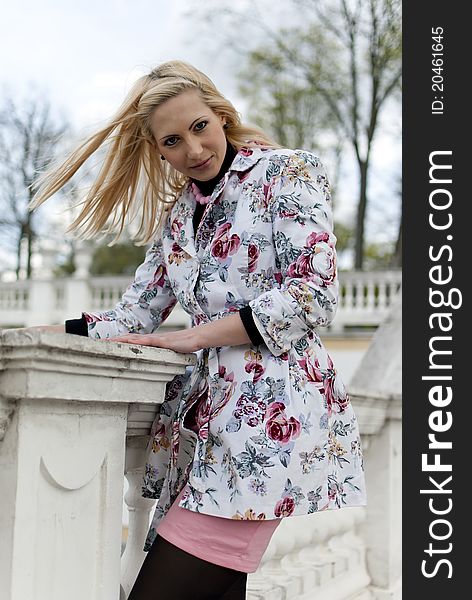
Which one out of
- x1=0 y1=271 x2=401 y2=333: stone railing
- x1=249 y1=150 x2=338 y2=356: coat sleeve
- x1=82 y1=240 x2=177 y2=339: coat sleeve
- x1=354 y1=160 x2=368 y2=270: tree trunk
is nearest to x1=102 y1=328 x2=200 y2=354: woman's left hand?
x1=249 y1=150 x2=338 y2=356: coat sleeve

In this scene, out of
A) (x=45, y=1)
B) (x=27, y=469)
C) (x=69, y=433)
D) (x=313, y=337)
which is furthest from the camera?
(x=45, y=1)

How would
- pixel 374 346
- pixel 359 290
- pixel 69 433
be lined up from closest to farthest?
pixel 69 433 → pixel 374 346 → pixel 359 290

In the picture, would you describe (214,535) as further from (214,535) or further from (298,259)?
(298,259)

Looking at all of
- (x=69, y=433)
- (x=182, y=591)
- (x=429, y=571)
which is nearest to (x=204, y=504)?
(x=182, y=591)

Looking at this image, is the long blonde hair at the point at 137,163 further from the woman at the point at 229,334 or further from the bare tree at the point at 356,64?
the bare tree at the point at 356,64

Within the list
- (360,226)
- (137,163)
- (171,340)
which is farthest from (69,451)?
(360,226)

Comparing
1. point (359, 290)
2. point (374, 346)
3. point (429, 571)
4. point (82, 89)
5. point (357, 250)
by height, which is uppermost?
point (82, 89)

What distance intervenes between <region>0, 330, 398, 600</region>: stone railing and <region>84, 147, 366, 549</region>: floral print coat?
12cm

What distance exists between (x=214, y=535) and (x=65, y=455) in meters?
0.38

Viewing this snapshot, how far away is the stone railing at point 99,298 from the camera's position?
14.0 meters

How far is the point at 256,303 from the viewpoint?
1.74 meters

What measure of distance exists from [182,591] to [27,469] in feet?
1.60

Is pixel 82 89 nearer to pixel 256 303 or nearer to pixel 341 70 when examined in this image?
pixel 341 70

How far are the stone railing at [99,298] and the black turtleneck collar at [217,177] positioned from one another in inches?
449
